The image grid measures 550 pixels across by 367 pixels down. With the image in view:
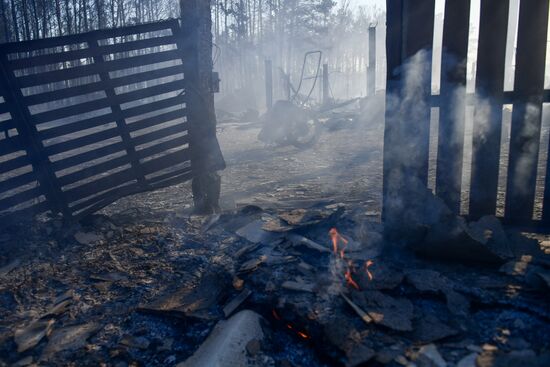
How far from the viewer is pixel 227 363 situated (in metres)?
2.66

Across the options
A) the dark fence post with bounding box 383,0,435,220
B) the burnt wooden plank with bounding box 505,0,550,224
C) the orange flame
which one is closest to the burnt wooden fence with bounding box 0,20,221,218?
the orange flame

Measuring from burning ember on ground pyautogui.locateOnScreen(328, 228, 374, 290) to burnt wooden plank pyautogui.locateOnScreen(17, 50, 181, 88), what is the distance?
11.0ft

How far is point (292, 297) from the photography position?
3.11 m

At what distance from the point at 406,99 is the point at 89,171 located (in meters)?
4.10

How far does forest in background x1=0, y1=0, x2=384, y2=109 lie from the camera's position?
30.8m

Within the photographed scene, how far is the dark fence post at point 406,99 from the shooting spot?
3.75m

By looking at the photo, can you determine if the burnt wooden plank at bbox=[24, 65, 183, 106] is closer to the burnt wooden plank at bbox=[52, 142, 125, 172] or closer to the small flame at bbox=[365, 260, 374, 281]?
the burnt wooden plank at bbox=[52, 142, 125, 172]

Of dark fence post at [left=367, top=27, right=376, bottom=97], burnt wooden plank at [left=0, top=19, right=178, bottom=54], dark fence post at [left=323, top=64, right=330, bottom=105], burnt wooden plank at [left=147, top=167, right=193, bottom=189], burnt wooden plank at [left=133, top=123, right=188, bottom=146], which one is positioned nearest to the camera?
burnt wooden plank at [left=0, top=19, right=178, bottom=54]

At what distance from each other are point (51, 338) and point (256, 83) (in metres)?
43.0

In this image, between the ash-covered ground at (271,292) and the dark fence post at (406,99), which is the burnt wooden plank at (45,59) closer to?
the ash-covered ground at (271,292)

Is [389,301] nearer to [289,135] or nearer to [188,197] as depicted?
[188,197]

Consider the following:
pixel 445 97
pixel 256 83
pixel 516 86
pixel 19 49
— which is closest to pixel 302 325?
pixel 445 97

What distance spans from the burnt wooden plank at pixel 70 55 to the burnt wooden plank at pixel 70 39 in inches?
4.4

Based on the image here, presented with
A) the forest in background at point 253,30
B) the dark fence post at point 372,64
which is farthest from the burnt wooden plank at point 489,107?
the forest in background at point 253,30
